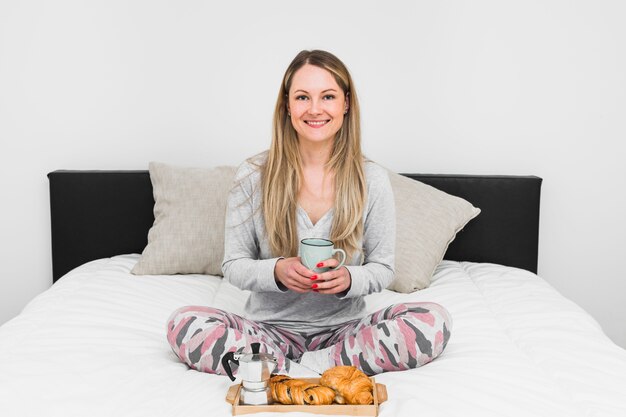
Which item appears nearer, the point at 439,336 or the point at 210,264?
the point at 439,336

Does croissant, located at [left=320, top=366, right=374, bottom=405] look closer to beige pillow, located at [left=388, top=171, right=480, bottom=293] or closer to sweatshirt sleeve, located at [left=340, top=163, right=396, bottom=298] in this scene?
sweatshirt sleeve, located at [left=340, top=163, right=396, bottom=298]

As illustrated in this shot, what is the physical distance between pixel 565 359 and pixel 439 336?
1.04ft

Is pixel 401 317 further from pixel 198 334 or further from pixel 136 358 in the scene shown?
pixel 136 358

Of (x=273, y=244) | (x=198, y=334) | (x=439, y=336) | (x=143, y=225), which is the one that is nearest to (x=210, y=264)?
(x=143, y=225)

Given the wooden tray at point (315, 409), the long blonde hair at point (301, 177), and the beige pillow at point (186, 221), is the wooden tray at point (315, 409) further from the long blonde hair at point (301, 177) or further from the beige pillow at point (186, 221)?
the beige pillow at point (186, 221)

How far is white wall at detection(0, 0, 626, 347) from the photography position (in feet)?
8.78

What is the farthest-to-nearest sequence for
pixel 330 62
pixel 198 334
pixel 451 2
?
1. pixel 451 2
2. pixel 330 62
3. pixel 198 334

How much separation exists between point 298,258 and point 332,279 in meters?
0.09

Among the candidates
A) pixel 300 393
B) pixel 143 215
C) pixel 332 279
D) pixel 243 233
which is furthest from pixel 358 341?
pixel 143 215

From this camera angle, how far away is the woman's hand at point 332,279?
1534 millimetres

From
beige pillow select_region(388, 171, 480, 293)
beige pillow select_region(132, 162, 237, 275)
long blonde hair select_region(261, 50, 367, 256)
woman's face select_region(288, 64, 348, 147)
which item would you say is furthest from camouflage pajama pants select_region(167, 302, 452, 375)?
beige pillow select_region(132, 162, 237, 275)

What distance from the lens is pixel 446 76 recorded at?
8.88 ft

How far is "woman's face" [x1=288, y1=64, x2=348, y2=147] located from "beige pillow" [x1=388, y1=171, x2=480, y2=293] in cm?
70

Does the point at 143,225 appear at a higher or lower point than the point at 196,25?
lower
